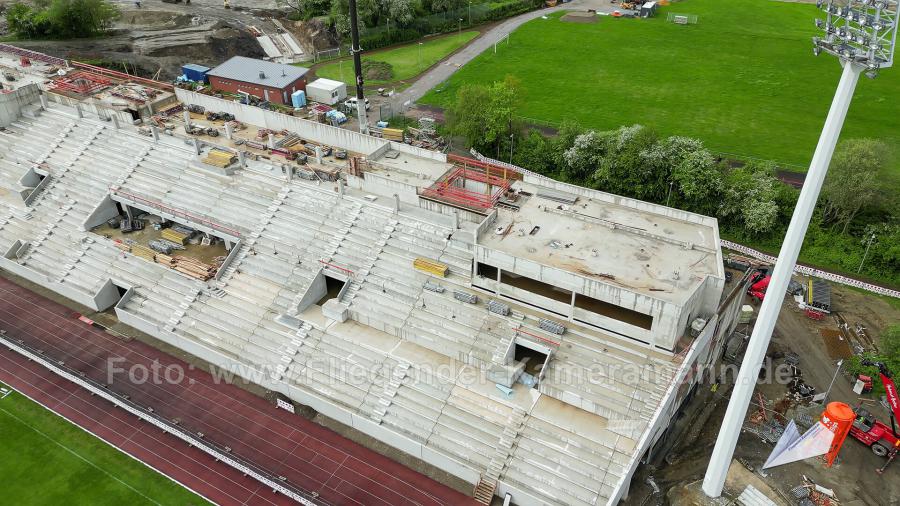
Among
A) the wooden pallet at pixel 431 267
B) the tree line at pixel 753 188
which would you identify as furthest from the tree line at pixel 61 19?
the wooden pallet at pixel 431 267

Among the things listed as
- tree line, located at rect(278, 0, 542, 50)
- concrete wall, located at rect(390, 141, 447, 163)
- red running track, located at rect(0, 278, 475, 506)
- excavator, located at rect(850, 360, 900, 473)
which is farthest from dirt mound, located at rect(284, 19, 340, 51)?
excavator, located at rect(850, 360, 900, 473)

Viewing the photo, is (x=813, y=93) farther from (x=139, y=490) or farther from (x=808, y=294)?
(x=139, y=490)

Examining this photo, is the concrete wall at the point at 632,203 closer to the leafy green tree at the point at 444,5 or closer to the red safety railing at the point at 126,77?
the red safety railing at the point at 126,77

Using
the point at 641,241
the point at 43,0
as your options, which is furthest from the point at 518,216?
the point at 43,0

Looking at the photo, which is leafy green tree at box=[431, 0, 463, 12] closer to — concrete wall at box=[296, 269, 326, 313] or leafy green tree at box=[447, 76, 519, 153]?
leafy green tree at box=[447, 76, 519, 153]

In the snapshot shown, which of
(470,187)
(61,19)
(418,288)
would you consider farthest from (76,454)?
(61,19)
